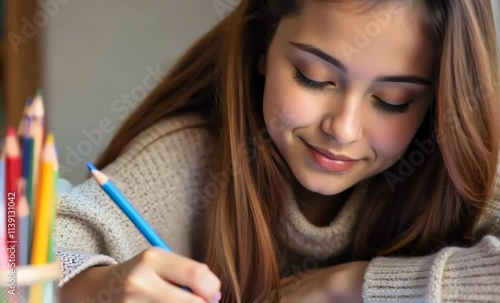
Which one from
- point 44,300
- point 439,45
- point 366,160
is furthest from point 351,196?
point 44,300

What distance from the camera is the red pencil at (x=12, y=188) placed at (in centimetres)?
33

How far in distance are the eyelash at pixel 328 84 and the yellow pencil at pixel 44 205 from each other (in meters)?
0.29

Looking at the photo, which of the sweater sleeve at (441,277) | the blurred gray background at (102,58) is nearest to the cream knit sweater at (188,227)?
the sweater sleeve at (441,277)

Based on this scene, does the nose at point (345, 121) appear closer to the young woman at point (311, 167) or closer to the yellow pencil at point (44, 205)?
the young woman at point (311, 167)

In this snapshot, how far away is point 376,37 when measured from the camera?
0.53m

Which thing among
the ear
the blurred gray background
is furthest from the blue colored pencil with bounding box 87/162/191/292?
the blurred gray background

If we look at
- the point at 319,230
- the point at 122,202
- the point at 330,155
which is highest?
the point at 122,202

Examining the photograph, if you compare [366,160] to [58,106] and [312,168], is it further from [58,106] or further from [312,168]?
[58,106]

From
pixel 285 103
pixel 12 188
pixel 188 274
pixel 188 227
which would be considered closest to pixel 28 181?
pixel 12 188

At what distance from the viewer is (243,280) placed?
25.2 inches

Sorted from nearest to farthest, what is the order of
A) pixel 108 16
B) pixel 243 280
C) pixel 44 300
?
pixel 44 300, pixel 243 280, pixel 108 16

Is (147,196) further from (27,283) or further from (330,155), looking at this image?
(27,283)

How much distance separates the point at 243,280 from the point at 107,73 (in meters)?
0.67

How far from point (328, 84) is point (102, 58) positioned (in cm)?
72
